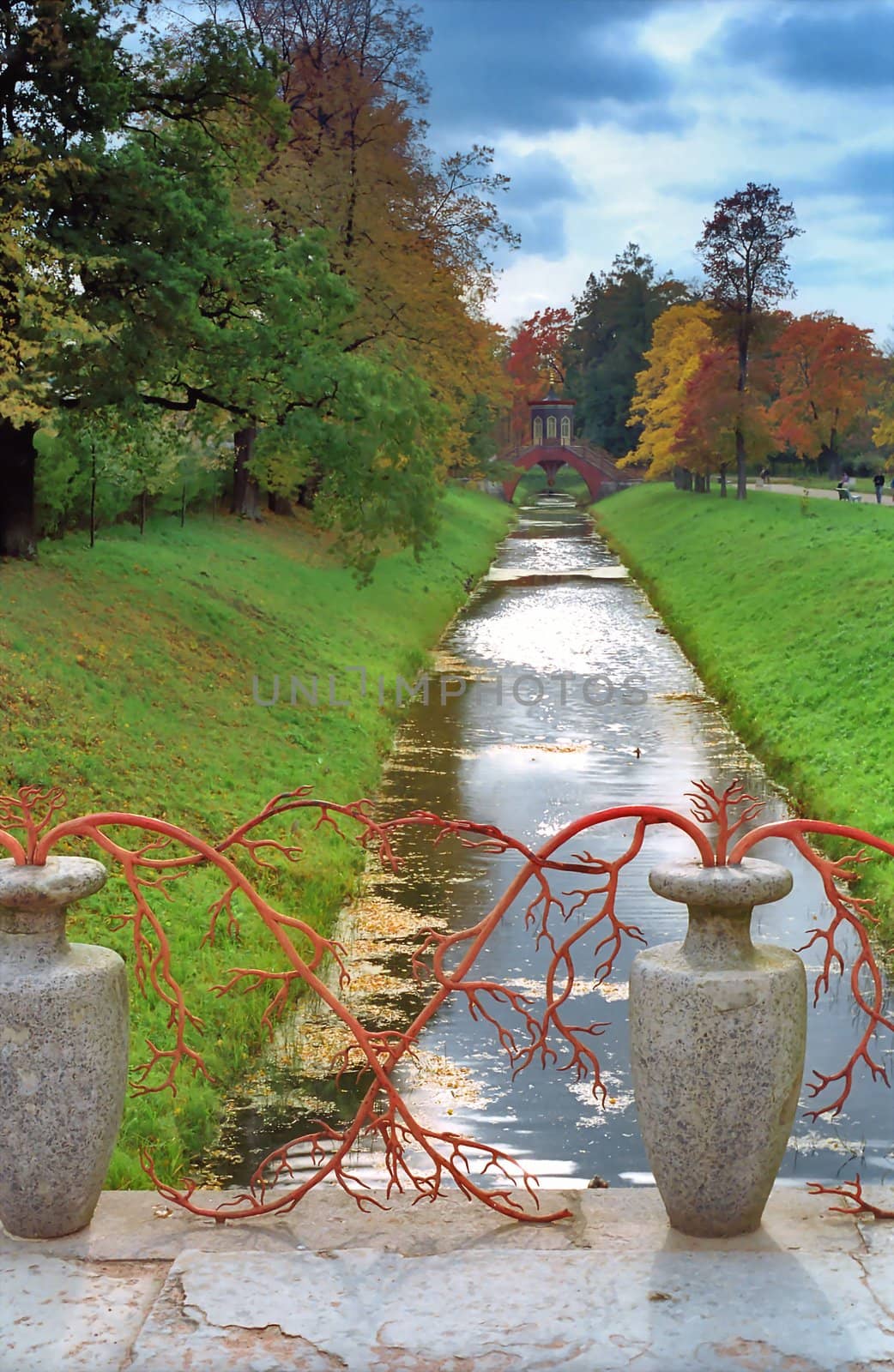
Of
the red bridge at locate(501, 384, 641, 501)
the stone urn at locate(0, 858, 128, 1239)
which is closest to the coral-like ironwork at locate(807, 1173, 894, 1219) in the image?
the stone urn at locate(0, 858, 128, 1239)

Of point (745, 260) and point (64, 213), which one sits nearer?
point (64, 213)

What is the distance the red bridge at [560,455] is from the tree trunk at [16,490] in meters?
63.0

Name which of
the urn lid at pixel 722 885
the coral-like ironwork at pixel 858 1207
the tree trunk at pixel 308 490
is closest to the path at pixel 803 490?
the tree trunk at pixel 308 490

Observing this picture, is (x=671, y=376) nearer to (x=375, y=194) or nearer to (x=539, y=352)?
(x=375, y=194)

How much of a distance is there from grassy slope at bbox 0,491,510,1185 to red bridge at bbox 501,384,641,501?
5740cm

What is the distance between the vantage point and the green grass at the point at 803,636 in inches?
690

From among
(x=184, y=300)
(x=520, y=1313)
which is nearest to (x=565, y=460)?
(x=184, y=300)

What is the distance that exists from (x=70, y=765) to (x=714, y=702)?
12901 millimetres

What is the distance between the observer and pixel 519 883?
5332 millimetres

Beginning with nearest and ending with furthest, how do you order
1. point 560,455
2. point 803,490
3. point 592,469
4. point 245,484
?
point 245,484 → point 803,490 → point 592,469 → point 560,455

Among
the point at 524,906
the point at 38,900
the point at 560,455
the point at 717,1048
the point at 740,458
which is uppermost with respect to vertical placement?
the point at 560,455

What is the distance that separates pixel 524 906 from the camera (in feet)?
45.0

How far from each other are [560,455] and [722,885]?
9463cm

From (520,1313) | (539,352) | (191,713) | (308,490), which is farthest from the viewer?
(539,352)
